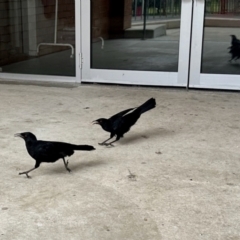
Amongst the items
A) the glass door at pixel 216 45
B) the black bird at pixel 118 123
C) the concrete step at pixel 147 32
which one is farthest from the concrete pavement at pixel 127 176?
the concrete step at pixel 147 32

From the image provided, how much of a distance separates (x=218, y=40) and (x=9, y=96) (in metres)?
2.20

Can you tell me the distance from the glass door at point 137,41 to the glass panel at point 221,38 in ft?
0.65

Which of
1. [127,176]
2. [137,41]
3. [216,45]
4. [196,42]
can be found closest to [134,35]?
[137,41]

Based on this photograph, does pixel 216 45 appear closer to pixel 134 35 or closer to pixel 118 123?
pixel 134 35

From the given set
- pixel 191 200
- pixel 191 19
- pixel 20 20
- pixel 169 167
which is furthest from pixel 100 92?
pixel 191 200

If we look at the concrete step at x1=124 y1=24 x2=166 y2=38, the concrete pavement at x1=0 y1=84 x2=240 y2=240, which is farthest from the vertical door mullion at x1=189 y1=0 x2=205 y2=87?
the concrete pavement at x1=0 y1=84 x2=240 y2=240

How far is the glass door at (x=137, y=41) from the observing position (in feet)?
15.1

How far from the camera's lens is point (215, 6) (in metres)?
4.46

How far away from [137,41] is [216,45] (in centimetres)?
85

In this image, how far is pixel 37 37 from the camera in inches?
209

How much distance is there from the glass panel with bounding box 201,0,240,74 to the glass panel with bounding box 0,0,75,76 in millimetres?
1474

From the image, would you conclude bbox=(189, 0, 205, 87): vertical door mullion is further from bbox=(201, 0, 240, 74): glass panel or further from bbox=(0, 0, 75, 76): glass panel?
bbox=(0, 0, 75, 76): glass panel

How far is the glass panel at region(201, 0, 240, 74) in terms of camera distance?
14.6 feet

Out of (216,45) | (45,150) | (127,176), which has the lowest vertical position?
(127,176)
